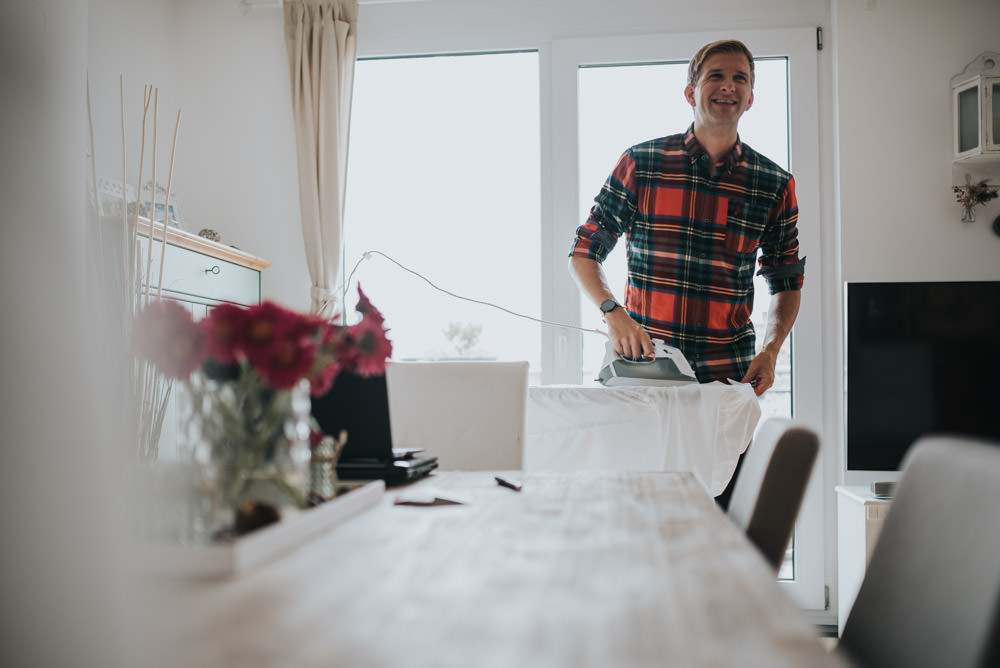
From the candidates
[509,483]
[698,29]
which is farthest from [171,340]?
[698,29]

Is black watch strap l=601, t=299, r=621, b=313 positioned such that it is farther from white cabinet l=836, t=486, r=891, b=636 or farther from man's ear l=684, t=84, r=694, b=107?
white cabinet l=836, t=486, r=891, b=636

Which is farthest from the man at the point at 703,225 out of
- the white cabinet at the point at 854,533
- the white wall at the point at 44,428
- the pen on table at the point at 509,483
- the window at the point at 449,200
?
the white wall at the point at 44,428

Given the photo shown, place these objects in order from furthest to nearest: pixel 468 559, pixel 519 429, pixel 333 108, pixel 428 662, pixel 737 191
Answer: pixel 333 108, pixel 737 191, pixel 519 429, pixel 468 559, pixel 428 662

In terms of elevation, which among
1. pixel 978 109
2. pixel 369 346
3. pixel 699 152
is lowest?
pixel 369 346

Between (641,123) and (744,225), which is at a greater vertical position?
(641,123)

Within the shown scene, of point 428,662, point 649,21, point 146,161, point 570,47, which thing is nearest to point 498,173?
point 570,47

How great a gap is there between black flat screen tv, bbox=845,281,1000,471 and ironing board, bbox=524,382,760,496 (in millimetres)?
919

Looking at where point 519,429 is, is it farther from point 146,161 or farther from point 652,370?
point 146,161

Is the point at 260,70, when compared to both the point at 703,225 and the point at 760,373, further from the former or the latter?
the point at 760,373

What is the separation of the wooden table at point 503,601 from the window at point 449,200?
228 cm

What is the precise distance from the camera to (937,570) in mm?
764

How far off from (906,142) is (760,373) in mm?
1386

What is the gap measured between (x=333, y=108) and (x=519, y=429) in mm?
1896

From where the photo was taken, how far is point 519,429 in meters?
1.86
